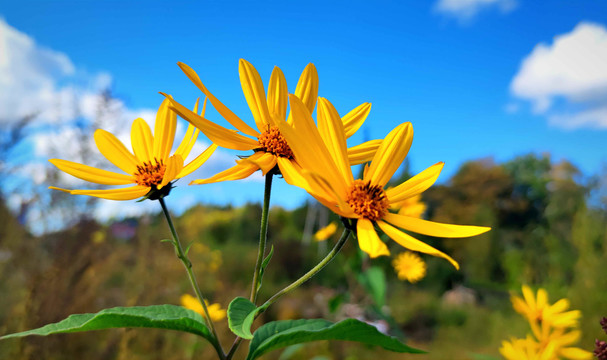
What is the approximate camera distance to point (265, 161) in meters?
0.85

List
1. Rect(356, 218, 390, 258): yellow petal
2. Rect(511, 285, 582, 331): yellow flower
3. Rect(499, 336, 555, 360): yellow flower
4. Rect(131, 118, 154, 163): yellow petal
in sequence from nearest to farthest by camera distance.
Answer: Rect(356, 218, 390, 258): yellow petal < Rect(131, 118, 154, 163): yellow petal < Rect(499, 336, 555, 360): yellow flower < Rect(511, 285, 582, 331): yellow flower

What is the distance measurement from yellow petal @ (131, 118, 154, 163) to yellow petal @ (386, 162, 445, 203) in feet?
1.83

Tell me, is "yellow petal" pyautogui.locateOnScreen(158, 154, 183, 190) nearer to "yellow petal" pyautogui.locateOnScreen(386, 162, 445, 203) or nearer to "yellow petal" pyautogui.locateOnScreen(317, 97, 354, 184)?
"yellow petal" pyautogui.locateOnScreen(317, 97, 354, 184)

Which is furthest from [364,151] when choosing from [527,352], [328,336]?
[527,352]

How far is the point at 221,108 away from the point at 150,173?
0.23 m

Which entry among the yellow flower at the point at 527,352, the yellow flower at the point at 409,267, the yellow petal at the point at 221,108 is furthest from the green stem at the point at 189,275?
the yellow flower at the point at 409,267

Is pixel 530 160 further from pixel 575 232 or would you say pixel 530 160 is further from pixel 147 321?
pixel 147 321

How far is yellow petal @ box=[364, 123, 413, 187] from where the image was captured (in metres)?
0.90

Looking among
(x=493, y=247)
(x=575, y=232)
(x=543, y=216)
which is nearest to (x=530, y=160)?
(x=543, y=216)

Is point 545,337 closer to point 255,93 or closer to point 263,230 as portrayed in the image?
point 263,230

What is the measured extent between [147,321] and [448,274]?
43.7 feet

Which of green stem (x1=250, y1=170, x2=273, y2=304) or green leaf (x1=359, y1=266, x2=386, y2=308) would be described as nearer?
green stem (x1=250, y1=170, x2=273, y2=304)

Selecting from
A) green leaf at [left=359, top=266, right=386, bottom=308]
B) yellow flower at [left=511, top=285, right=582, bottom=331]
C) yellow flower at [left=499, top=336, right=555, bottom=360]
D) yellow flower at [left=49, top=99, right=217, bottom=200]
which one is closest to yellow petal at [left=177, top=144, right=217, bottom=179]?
yellow flower at [left=49, top=99, right=217, bottom=200]

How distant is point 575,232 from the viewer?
817 cm
